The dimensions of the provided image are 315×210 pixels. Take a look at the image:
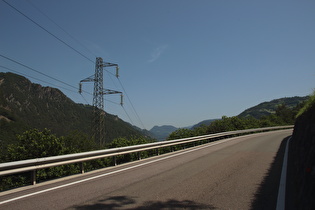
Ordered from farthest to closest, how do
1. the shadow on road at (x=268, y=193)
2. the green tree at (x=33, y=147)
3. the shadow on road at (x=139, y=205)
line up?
the green tree at (x=33, y=147) < the shadow on road at (x=268, y=193) < the shadow on road at (x=139, y=205)

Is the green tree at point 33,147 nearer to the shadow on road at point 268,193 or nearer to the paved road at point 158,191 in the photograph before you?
the paved road at point 158,191

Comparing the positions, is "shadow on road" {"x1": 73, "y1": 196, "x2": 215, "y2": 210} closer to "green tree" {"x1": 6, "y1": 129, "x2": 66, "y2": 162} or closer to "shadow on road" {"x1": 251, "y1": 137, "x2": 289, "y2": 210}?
"shadow on road" {"x1": 251, "y1": 137, "x2": 289, "y2": 210}

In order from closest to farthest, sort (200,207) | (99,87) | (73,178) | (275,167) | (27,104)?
(200,207), (73,178), (275,167), (99,87), (27,104)

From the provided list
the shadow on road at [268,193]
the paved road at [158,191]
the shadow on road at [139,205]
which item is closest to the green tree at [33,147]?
the paved road at [158,191]

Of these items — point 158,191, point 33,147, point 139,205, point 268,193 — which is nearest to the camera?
point 139,205

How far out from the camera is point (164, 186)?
5293 millimetres

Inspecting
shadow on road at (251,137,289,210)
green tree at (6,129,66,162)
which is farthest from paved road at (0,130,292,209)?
green tree at (6,129,66,162)

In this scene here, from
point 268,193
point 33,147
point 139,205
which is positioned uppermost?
point 33,147

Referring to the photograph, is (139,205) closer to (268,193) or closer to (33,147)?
(268,193)

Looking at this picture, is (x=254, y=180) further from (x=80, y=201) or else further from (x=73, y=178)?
(x=73, y=178)

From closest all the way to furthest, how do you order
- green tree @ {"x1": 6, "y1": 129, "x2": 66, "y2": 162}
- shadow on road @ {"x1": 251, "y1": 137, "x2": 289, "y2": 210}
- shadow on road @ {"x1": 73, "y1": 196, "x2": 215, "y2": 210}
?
shadow on road @ {"x1": 73, "y1": 196, "x2": 215, "y2": 210}, shadow on road @ {"x1": 251, "y1": 137, "x2": 289, "y2": 210}, green tree @ {"x1": 6, "y1": 129, "x2": 66, "y2": 162}

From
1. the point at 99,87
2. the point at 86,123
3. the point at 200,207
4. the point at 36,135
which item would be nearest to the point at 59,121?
the point at 86,123

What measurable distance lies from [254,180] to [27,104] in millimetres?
200704

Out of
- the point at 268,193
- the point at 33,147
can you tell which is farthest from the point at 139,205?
the point at 33,147
